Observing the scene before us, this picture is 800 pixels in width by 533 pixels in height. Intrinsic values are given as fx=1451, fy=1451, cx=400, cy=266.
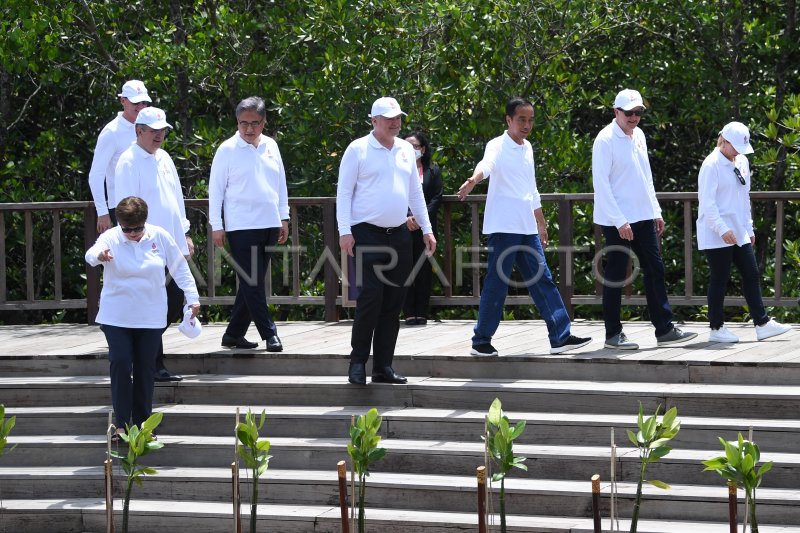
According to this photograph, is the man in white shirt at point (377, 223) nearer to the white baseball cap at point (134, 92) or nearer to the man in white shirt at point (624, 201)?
the man in white shirt at point (624, 201)

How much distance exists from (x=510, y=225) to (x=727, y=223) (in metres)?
1.43

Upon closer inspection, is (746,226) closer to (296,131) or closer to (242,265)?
(242,265)

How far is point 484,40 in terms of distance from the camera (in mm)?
14461

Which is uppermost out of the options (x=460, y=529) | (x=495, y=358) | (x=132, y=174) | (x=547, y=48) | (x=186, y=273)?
(x=547, y=48)

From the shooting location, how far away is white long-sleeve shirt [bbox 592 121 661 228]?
9148 millimetres

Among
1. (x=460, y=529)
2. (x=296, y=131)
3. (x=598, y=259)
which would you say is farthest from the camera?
(x=296, y=131)

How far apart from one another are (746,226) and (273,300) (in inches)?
161

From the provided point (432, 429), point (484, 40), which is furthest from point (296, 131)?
point (432, 429)

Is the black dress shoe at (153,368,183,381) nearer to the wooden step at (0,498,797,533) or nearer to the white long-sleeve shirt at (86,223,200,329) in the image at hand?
the white long-sleeve shirt at (86,223,200,329)

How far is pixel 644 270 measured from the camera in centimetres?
934

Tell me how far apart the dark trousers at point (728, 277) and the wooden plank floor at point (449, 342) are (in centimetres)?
20

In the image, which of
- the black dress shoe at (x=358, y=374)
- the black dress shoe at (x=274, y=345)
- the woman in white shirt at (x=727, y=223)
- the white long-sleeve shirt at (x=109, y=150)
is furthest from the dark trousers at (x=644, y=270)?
the white long-sleeve shirt at (x=109, y=150)

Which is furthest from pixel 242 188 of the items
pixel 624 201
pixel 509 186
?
pixel 624 201

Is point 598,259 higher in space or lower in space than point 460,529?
higher
